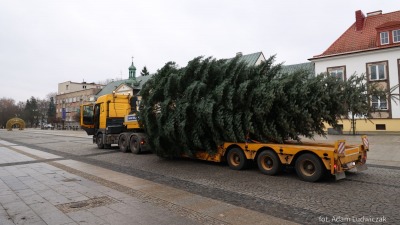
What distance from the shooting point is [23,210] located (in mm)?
5871

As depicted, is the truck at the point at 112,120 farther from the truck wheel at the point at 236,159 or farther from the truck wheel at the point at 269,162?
the truck wheel at the point at 269,162

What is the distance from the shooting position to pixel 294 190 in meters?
7.38

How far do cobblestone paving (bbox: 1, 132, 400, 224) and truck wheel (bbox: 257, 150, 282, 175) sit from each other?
0.22 metres

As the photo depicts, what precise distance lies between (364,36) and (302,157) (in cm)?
2848

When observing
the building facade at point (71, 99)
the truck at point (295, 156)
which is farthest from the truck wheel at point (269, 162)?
the building facade at point (71, 99)

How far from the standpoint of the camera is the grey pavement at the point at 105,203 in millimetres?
5281

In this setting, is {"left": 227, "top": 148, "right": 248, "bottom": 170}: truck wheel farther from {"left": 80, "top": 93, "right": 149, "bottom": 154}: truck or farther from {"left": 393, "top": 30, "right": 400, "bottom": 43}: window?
{"left": 393, "top": 30, "right": 400, "bottom": 43}: window

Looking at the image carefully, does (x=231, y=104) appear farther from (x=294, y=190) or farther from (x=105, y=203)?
(x=105, y=203)

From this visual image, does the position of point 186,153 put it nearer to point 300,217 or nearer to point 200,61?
point 200,61

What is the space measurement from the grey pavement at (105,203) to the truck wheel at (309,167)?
3.14 m

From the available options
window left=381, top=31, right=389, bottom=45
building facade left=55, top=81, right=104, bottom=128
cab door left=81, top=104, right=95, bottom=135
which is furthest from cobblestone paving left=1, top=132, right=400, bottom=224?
building facade left=55, top=81, right=104, bottom=128

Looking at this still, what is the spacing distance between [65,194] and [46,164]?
5.98 meters

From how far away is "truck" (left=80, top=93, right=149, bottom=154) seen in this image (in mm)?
16703

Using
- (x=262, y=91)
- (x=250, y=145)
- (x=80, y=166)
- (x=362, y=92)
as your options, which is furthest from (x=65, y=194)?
→ (x=362, y=92)
